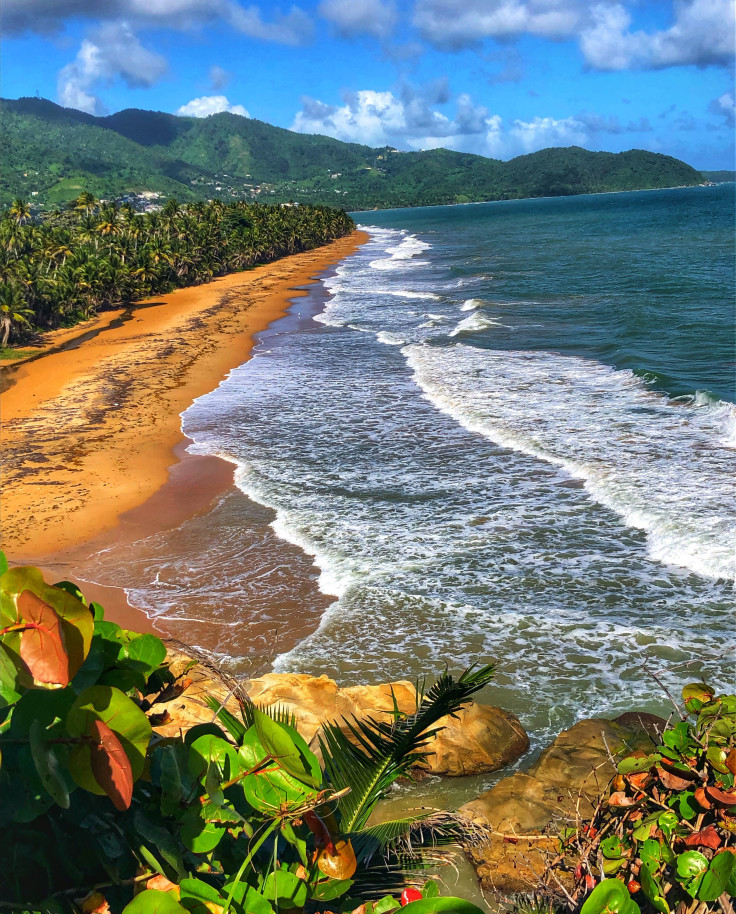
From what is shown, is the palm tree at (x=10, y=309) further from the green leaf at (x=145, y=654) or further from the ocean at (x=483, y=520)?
the green leaf at (x=145, y=654)

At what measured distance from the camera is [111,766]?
1738 millimetres

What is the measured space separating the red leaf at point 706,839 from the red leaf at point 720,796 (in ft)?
0.30

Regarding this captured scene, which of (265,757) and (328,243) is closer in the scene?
(265,757)

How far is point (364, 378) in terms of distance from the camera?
931 inches

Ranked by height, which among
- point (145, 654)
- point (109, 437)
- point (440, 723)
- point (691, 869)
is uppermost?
point (145, 654)

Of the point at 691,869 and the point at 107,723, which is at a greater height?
the point at 107,723

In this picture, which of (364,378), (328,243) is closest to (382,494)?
(364,378)

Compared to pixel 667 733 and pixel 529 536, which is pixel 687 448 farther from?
pixel 667 733

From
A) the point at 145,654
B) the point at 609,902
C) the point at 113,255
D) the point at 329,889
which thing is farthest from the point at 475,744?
the point at 113,255

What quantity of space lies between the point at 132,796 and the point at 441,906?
855 mm

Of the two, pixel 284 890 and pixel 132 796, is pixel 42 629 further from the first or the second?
pixel 284 890

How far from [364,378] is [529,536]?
1269 cm

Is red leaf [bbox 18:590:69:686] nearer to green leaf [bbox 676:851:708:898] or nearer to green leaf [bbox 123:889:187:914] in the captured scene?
green leaf [bbox 123:889:187:914]

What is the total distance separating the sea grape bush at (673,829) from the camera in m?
2.44
